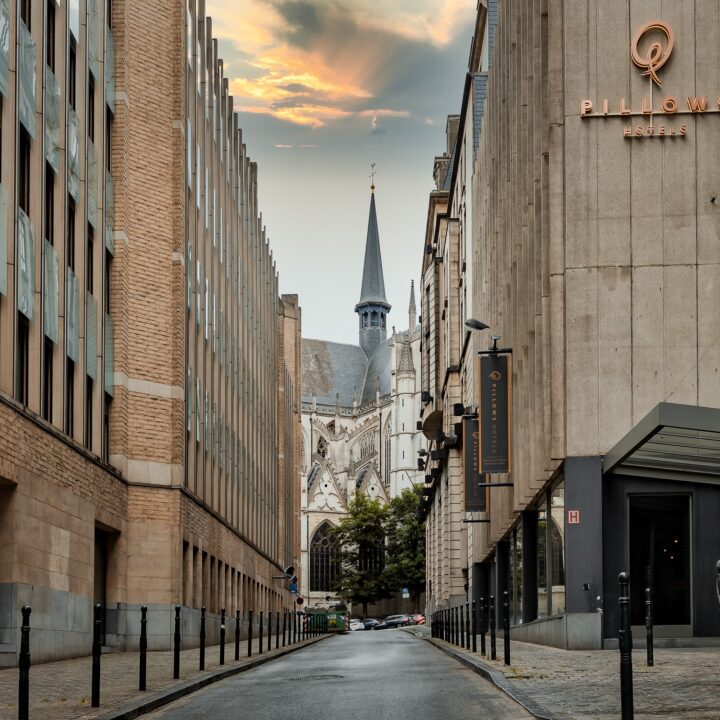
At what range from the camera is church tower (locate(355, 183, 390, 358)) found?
175000 millimetres

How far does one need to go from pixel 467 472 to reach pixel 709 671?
26010 millimetres

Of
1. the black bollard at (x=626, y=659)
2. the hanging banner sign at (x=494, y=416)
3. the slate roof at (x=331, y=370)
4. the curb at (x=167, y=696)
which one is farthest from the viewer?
the slate roof at (x=331, y=370)

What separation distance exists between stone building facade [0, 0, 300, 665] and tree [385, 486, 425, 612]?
6205cm

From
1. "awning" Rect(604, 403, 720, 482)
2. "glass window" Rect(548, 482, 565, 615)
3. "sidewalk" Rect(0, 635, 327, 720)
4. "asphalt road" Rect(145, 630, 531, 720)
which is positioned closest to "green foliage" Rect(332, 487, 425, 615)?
"glass window" Rect(548, 482, 565, 615)

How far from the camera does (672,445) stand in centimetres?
1972

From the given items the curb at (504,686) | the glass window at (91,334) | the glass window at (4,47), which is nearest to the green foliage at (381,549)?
the glass window at (91,334)

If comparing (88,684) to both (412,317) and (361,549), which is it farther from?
(412,317)

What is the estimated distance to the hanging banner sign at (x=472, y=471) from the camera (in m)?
40.7

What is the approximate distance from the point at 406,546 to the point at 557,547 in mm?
89503

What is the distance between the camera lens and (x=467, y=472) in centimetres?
4159

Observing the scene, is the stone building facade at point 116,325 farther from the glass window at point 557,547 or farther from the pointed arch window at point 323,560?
the pointed arch window at point 323,560

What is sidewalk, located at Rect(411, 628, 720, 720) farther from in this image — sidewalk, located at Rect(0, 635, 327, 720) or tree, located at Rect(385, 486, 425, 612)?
tree, located at Rect(385, 486, 425, 612)

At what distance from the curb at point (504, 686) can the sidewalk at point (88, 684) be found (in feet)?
11.0

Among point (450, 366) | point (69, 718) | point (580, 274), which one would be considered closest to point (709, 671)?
point (69, 718)
